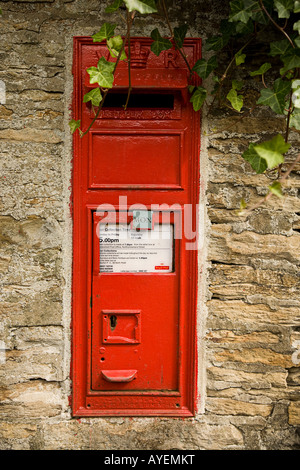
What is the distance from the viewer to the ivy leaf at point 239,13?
1.75m

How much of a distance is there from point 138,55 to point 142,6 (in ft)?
1.22

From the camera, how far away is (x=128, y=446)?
208 cm

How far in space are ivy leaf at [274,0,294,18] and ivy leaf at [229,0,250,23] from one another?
142 mm

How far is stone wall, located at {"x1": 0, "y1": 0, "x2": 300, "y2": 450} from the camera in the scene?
201 cm

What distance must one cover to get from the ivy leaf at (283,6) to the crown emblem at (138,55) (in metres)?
0.67

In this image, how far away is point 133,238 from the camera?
79.3 inches

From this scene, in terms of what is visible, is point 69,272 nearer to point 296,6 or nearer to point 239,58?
point 239,58

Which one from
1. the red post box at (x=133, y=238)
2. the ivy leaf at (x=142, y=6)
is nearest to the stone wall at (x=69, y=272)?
the red post box at (x=133, y=238)

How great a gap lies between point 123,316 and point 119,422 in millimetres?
617

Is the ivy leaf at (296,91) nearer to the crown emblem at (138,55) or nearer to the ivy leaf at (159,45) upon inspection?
the ivy leaf at (159,45)

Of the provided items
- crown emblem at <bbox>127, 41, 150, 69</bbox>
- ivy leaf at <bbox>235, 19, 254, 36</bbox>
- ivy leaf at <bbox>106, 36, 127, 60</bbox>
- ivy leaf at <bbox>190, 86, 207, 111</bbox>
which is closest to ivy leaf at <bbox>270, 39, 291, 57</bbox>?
ivy leaf at <bbox>235, 19, 254, 36</bbox>

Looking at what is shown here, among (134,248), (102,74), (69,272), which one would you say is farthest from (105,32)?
(69,272)
